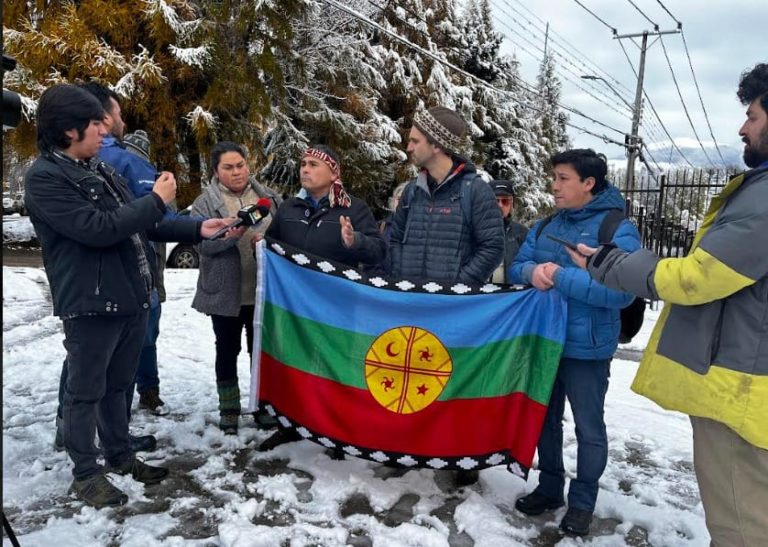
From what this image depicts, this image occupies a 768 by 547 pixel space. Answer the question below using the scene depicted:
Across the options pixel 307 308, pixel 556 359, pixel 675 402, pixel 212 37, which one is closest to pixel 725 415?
pixel 675 402

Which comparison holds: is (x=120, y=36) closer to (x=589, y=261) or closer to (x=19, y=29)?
(x=19, y=29)

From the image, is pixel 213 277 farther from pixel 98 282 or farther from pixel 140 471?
pixel 140 471

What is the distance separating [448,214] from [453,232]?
0.11 metres

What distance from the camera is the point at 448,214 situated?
339cm

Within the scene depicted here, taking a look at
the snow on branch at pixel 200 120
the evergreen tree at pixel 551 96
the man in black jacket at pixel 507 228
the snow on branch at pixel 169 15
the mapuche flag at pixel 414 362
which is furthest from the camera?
the evergreen tree at pixel 551 96

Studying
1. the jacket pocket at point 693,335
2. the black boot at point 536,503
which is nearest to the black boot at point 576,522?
the black boot at point 536,503

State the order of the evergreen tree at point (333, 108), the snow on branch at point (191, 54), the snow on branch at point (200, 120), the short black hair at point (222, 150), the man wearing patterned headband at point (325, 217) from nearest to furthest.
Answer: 1. the man wearing patterned headband at point (325, 217)
2. the short black hair at point (222, 150)
3. the snow on branch at point (191, 54)
4. the snow on branch at point (200, 120)
5. the evergreen tree at point (333, 108)

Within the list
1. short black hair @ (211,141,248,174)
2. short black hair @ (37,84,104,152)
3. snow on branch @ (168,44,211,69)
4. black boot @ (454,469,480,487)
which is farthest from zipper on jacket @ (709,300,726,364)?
snow on branch @ (168,44,211,69)

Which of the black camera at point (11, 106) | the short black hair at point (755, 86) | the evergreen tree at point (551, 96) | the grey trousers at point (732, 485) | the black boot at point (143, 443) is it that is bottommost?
the black boot at point (143, 443)

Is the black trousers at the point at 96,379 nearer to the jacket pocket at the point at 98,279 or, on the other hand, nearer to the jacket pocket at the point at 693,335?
the jacket pocket at the point at 98,279

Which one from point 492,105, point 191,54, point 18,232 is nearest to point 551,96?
point 492,105

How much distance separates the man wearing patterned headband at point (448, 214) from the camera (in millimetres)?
3361

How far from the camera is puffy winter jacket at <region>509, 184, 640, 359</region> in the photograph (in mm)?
2793

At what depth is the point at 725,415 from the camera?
1985 mm
